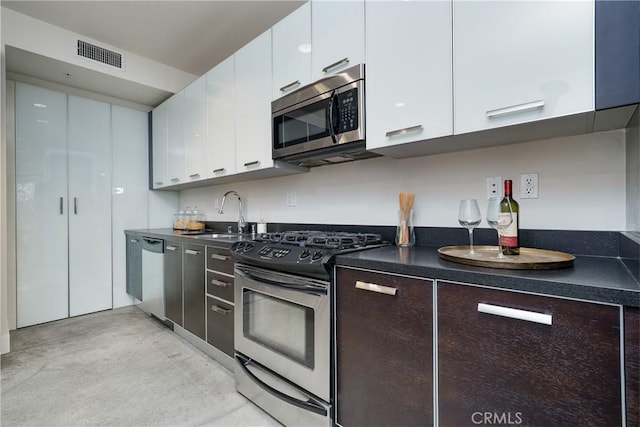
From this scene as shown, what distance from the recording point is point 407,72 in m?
1.40

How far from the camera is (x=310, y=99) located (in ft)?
5.91

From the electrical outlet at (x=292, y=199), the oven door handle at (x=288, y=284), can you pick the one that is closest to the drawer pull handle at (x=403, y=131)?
the oven door handle at (x=288, y=284)

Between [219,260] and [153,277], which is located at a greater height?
[219,260]

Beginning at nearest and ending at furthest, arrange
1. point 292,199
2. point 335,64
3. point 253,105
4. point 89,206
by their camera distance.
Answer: point 335,64 < point 253,105 < point 292,199 < point 89,206

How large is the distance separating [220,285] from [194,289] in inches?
16.1

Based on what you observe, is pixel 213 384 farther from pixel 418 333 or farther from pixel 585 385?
pixel 585 385

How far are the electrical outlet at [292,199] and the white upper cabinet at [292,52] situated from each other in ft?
2.50

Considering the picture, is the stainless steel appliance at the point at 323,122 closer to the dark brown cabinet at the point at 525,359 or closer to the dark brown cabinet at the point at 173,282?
the dark brown cabinet at the point at 525,359

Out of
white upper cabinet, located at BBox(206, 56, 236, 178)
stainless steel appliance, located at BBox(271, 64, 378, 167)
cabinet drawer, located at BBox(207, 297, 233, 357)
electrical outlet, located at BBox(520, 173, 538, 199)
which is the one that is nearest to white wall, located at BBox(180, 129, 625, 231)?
electrical outlet, located at BBox(520, 173, 538, 199)

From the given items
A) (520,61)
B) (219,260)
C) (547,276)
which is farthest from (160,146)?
(547,276)

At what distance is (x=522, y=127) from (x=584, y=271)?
56 cm

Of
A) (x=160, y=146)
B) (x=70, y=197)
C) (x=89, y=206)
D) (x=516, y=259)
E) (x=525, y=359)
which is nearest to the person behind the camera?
(x=525, y=359)

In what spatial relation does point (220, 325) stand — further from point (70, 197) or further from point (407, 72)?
point (70, 197)

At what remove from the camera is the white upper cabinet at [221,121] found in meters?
2.44
